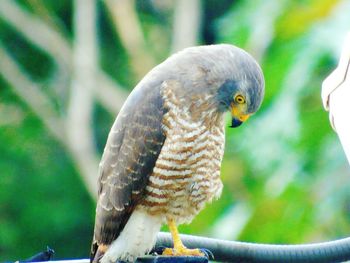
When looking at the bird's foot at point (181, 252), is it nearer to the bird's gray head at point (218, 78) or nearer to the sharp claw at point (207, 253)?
the sharp claw at point (207, 253)

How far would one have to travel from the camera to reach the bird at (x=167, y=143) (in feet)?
13.9

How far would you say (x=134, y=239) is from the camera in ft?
14.3

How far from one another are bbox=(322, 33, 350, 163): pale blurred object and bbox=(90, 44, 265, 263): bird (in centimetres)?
110

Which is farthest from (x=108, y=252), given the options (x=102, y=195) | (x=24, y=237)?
(x=24, y=237)

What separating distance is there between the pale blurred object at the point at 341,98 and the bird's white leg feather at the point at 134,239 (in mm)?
1367

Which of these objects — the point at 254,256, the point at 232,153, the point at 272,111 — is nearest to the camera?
the point at 254,256

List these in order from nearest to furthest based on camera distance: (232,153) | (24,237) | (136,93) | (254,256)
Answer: (254,256) < (136,93) < (232,153) < (24,237)

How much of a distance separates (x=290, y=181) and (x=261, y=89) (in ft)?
10.2

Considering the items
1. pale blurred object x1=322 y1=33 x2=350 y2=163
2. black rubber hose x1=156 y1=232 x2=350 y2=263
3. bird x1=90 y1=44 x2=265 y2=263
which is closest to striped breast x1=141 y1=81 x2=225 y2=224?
bird x1=90 y1=44 x2=265 y2=263

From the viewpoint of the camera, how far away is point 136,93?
425 cm

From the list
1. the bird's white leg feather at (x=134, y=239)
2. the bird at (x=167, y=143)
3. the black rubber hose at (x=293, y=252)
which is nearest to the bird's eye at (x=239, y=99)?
the bird at (x=167, y=143)

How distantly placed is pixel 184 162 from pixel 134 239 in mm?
345

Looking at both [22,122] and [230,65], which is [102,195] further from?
[22,122]

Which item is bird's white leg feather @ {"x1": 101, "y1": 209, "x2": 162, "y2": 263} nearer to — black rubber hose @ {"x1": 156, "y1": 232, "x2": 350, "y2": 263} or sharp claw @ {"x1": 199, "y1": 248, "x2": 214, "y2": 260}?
sharp claw @ {"x1": 199, "y1": 248, "x2": 214, "y2": 260}
